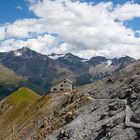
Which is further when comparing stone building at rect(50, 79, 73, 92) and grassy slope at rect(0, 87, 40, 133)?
stone building at rect(50, 79, 73, 92)

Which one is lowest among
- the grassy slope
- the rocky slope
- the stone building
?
the grassy slope

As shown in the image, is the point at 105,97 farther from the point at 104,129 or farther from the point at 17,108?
the point at 17,108

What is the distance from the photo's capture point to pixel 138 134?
1897 inches

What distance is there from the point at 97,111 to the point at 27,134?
33.9m

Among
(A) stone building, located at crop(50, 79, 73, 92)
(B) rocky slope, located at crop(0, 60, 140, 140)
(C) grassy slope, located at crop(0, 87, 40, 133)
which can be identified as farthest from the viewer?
(A) stone building, located at crop(50, 79, 73, 92)

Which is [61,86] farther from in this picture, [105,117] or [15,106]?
[105,117]

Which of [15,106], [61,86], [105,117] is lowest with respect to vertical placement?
[15,106]

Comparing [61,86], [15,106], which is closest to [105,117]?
[61,86]

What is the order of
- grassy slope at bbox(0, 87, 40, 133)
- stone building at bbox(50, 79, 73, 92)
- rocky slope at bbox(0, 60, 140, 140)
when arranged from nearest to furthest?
1. rocky slope at bbox(0, 60, 140, 140)
2. grassy slope at bbox(0, 87, 40, 133)
3. stone building at bbox(50, 79, 73, 92)

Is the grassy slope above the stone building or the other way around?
the other way around

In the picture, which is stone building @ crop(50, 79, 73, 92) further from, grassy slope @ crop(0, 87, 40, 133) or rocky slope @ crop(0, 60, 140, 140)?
rocky slope @ crop(0, 60, 140, 140)

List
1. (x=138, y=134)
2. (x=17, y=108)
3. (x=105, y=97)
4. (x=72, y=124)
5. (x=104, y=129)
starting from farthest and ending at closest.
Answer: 1. (x=17, y=108)
2. (x=105, y=97)
3. (x=72, y=124)
4. (x=104, y=129)
5. (x=138, y=134)

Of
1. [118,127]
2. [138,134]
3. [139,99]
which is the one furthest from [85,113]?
[138,134]

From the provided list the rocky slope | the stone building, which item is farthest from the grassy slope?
the rocky slope
